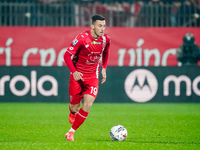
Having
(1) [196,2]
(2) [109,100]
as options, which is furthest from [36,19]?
(1) [196,2]

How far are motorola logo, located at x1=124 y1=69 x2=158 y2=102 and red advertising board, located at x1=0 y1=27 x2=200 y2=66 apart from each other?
1.24 meters

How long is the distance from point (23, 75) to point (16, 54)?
4.70ft

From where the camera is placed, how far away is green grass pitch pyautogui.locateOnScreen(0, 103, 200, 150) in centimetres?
630

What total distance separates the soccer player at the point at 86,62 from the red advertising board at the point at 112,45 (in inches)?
307

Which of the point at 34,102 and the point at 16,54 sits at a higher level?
the point at 16,54

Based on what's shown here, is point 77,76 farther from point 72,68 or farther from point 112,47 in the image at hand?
point 112,47

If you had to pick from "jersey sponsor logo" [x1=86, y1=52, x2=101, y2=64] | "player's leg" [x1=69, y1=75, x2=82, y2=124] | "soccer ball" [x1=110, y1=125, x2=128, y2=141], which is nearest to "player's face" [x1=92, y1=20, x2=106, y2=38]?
"jersey sponsor logo" [x1=86, y1=52, x2=101, y2=64]

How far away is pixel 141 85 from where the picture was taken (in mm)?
14156

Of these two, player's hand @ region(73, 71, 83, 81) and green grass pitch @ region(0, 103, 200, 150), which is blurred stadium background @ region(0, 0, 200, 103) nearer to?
green grass pitch @ region(0, 103, 200, 150)

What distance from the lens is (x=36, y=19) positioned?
51.8 ft

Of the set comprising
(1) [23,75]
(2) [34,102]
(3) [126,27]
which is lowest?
(2) [34,102]

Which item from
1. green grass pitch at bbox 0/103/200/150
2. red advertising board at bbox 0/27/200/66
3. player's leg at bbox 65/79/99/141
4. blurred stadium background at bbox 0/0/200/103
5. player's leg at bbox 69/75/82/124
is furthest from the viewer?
red advertising board at bbox 0/27/200/66

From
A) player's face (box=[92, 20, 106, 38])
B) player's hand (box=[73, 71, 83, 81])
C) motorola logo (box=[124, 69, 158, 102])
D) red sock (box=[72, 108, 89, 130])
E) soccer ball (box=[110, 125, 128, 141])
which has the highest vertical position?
player's face (box=[92, 20, 106, 38])

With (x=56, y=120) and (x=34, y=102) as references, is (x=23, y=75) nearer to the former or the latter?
(x=34, y=102)
